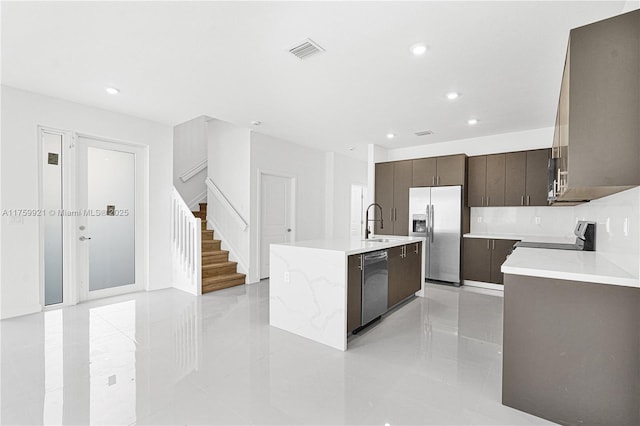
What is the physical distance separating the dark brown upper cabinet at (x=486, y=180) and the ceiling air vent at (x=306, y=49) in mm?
3884

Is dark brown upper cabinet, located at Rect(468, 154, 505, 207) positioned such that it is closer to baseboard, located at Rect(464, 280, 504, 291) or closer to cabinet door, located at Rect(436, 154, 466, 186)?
cabinet door, located at Rect(436, 154, 466, 186)

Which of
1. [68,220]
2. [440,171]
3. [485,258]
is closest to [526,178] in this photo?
[440,171]

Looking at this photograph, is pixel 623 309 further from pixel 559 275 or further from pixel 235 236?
pixel 235 236

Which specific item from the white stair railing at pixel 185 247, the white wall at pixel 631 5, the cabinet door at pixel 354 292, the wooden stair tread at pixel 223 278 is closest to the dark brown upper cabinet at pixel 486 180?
the white wall at pixel 631 5

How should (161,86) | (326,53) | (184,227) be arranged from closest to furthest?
(326,53), (161,86), (184,227)

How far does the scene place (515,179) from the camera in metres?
4.93

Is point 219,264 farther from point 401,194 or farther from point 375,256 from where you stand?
point 401,194

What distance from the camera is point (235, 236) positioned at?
5.53 meters

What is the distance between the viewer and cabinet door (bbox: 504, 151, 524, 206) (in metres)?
4.86

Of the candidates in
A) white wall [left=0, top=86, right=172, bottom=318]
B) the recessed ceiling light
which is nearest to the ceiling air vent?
the recessed ceiling light

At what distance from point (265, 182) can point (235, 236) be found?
114 cm

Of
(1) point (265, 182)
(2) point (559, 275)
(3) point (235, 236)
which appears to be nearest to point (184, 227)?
(3) point (235, 236)

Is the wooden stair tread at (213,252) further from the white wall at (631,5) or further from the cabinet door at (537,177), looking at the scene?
the white wall at (631,5)

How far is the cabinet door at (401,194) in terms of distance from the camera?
5781 millimetres
